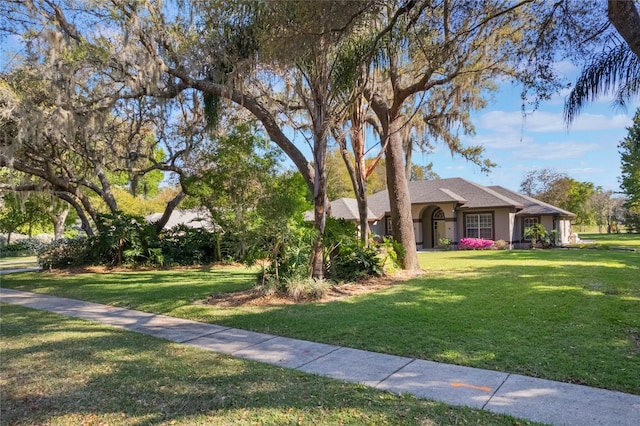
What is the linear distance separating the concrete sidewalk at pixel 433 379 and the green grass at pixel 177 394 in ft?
0.80

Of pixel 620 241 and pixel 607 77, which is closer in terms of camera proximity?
pixel 607 77

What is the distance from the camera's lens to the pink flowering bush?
24.8 metres

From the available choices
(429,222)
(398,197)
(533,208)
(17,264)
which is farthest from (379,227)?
(17,264)

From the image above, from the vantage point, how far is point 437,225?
93.2ft

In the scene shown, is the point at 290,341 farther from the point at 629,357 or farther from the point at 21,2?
the point at 21,2

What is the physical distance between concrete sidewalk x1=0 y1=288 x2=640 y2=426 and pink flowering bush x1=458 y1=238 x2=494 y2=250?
68.5ft

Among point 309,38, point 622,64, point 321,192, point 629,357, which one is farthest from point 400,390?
point 321,192

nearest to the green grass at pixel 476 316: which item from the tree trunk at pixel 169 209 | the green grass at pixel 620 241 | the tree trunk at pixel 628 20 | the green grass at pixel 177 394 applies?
the green grass at pixel 177 394

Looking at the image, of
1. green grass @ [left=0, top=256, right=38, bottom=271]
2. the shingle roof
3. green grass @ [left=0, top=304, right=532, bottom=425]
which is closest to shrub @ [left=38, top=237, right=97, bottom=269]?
green grass @ [left=0, top=256, right=38, bottom=271]

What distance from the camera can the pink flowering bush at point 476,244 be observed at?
81.4 feet

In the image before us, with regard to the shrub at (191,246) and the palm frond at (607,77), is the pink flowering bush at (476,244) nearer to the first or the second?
the shrub at (191,246)

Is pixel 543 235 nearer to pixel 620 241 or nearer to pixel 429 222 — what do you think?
pixel 429 222

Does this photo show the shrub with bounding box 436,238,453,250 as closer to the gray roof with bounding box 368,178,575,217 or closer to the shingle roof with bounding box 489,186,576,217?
the gray roof with bounding box 368,178,575,217

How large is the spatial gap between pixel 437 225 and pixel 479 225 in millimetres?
2859
